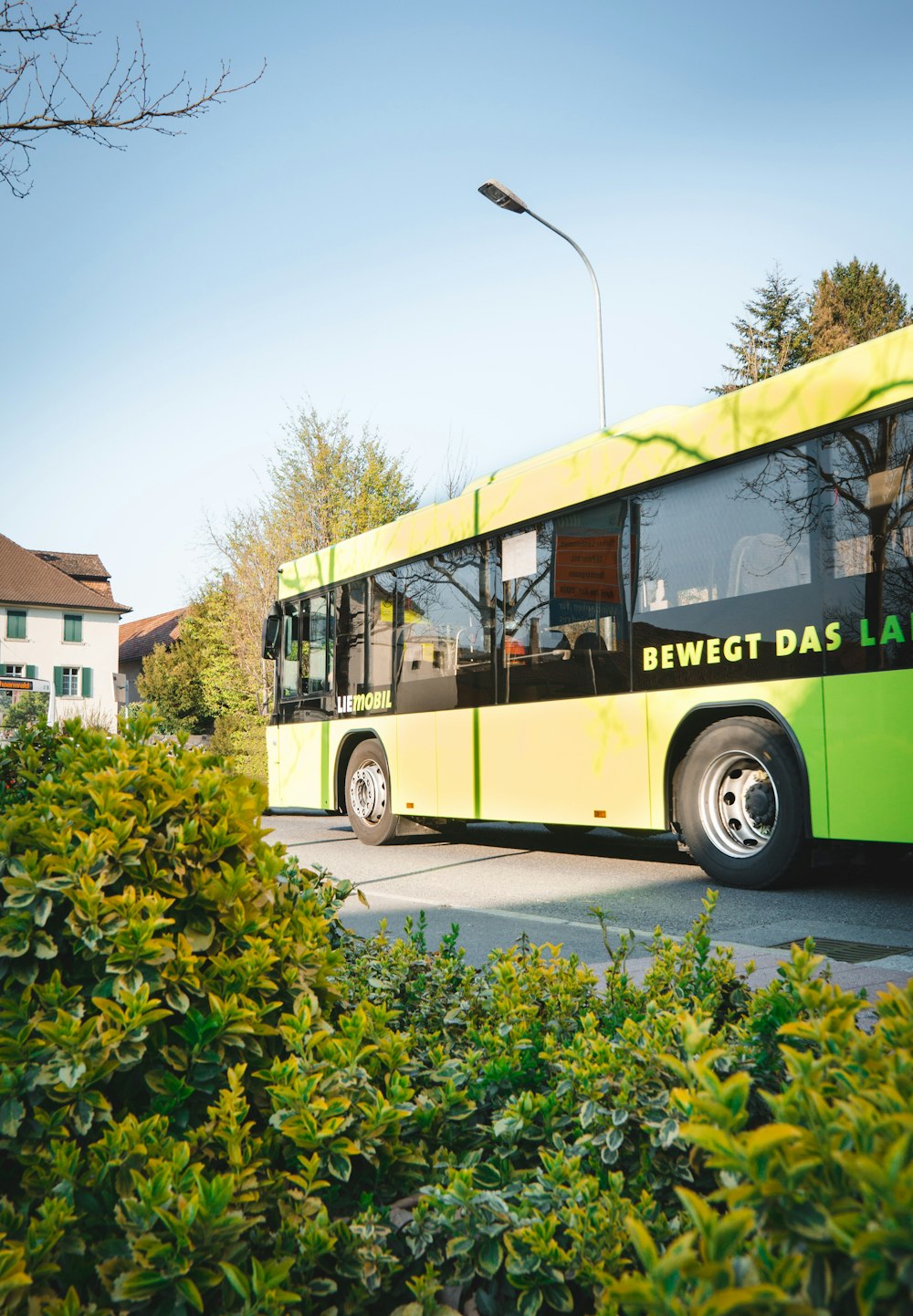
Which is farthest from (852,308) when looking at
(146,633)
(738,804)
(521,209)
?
(146,633)

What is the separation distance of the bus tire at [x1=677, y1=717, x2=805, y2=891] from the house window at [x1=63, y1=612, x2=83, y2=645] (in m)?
52.3

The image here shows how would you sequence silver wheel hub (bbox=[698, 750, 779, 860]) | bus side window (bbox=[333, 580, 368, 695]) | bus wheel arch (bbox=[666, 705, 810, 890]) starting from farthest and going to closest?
bus side window (bbox=[333, 580, 368, 695]) → silver wheel hub (bbox=[698, 750, 779, 860]) → bus wheel arch (bbox=[666, 705, 810, 890])

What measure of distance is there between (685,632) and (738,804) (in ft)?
4.21

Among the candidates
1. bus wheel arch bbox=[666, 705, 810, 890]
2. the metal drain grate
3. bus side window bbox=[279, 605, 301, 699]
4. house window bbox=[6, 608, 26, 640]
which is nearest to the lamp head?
bus side window bbox=[279, 605, 301, 699]

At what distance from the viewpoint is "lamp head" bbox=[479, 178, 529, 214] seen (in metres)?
17.0

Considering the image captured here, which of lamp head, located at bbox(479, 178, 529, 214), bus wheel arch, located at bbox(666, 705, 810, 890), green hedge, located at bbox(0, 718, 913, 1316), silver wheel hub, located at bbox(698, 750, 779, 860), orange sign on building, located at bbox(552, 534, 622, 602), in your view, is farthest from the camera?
lamp head, located at bbox(479, 178, 529, 214)

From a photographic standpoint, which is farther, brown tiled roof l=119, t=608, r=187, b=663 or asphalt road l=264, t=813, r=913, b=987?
brown tiled roof l=119, t=608, r=187, b=663

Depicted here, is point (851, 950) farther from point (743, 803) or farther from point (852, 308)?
point (852, 308)

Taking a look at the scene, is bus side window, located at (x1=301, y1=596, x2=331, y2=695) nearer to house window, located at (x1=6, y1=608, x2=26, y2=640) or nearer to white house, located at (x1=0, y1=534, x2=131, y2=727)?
white house, located at (x1=0, y1=534, x2=131, y2=727)

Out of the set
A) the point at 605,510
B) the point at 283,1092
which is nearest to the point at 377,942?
the point at 283,1092

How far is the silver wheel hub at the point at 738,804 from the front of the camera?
719cm

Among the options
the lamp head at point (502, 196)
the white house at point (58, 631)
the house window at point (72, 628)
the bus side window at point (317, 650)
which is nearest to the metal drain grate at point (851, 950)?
the bus side window at point (317, 650)

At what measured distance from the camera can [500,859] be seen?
10.1 m

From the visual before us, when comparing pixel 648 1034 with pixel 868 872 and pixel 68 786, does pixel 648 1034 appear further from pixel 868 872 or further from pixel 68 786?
pixel 868 872
